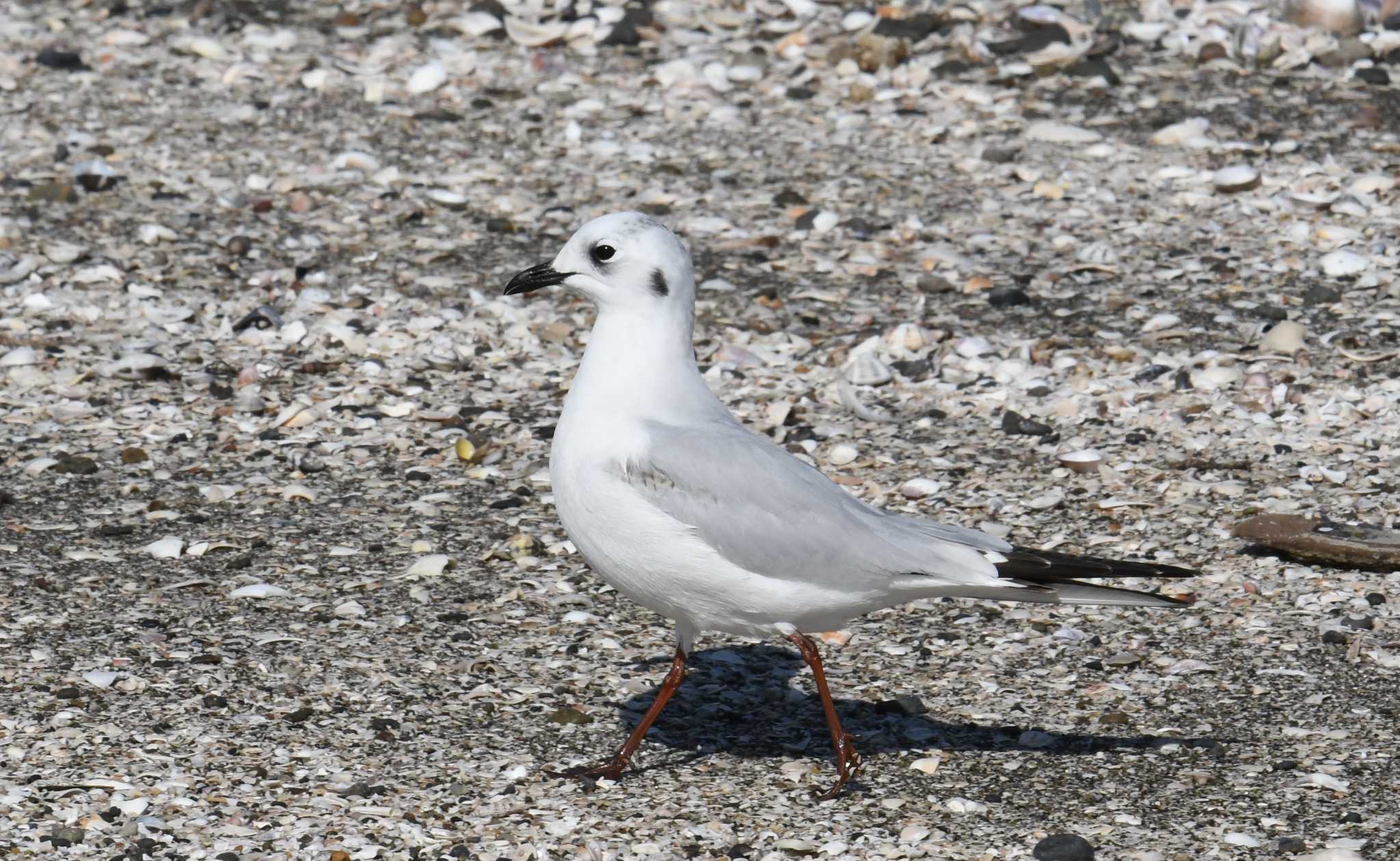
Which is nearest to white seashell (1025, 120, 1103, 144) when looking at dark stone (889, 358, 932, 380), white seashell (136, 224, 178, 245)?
dark stone (889, 358, 932, 380)

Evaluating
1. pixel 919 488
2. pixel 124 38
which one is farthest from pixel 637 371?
pixel 124 38

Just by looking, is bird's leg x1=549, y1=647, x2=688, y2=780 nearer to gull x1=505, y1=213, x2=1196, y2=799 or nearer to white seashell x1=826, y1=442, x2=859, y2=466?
gull x1=505, y1=213, x2=1196, y2=799

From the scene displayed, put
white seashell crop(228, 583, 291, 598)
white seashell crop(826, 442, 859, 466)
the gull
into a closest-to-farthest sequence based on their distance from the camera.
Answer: the gull < white seashell crop(228, 583, 291, 598) < white seashell crop(826, 442, 859, 466)

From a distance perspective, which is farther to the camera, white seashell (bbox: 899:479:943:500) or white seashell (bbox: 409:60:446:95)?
white seashell (bbox: 409:60:446:95)

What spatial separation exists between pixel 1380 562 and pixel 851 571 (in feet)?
6.61

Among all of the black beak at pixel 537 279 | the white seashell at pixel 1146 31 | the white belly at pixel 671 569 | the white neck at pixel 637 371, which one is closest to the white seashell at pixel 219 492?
the black beak at pixel 537 279

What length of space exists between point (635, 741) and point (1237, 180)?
16.0 ft

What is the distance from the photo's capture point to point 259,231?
26.5 ft

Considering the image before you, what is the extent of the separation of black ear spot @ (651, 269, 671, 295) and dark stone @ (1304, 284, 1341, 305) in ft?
12.1

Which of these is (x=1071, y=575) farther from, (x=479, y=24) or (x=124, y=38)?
(x=124, y=38)

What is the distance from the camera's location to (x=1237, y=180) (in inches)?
324

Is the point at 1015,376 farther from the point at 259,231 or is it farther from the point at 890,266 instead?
the point at 259,231

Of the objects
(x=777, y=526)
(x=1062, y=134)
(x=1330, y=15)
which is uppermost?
(x=777, y=526)

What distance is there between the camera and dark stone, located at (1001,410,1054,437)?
259 inches
